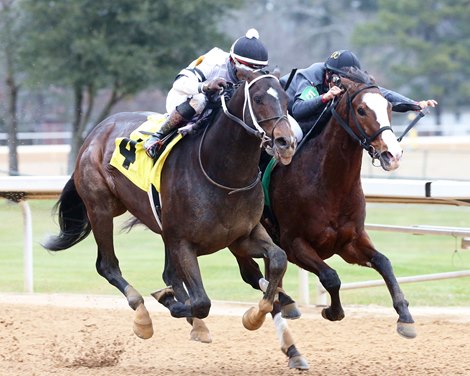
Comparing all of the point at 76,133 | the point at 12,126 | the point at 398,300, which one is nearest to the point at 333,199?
Answer: the point at 398,300

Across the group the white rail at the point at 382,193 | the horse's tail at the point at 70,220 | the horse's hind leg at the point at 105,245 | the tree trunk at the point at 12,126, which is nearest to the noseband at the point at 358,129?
the white rail at the point at 382,193

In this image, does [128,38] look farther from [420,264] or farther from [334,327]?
[334,327]

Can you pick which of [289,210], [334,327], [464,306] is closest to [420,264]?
[464,306]

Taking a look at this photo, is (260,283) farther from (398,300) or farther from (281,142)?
(281,142)

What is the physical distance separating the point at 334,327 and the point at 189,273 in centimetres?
221

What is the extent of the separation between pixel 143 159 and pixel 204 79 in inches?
26.0

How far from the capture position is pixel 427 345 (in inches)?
266

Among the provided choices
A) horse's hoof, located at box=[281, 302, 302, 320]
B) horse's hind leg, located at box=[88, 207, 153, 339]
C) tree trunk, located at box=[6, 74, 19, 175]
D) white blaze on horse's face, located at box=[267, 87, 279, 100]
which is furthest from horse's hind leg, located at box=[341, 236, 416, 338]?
tree trunk, located at box=[6, 74, 19, 175]

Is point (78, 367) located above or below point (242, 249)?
below

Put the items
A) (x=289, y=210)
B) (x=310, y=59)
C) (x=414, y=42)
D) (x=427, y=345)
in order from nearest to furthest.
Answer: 1. (x=289, y=210)
2. (x=427, y=345)
3. (x=414, y=42)
4. (x=310, y=59)

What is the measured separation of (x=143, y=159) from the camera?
6.22 metres

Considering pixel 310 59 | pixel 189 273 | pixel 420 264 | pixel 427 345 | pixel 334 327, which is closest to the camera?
pixel 189 273

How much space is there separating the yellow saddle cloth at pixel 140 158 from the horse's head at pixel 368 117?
0.98 m

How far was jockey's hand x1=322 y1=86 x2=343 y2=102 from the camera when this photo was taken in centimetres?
577
